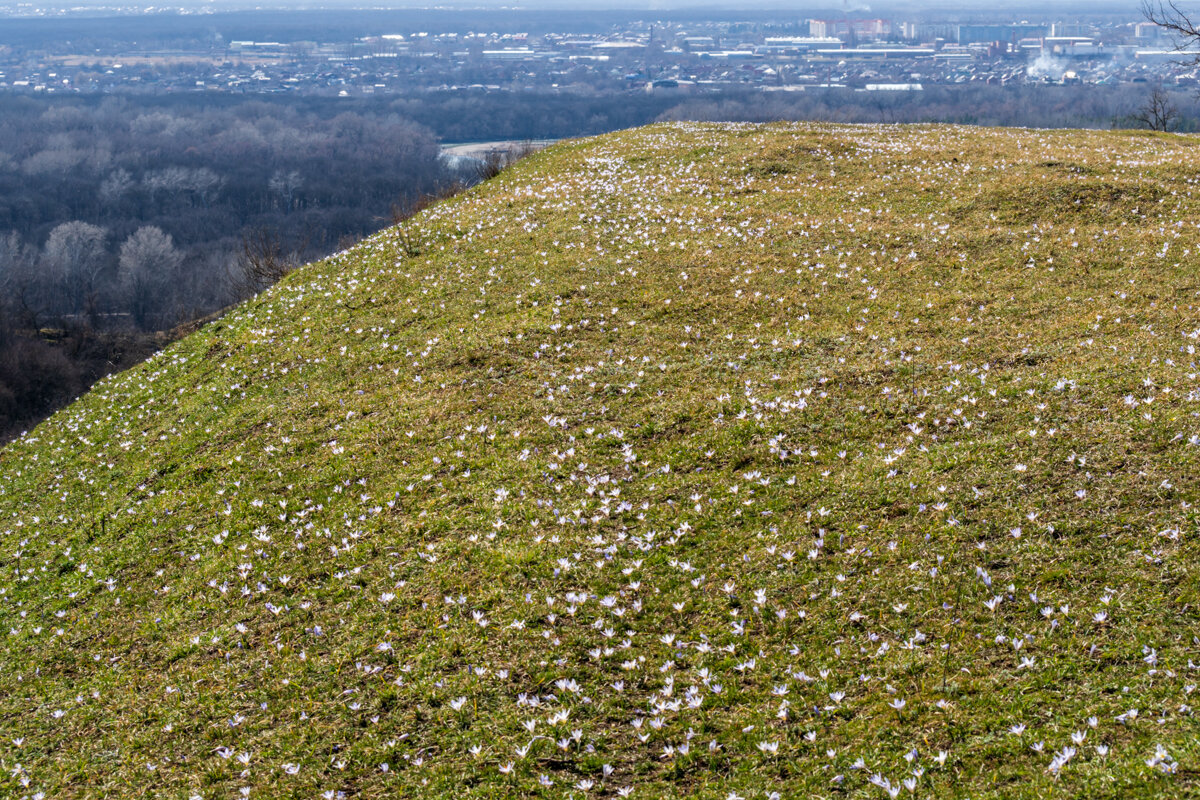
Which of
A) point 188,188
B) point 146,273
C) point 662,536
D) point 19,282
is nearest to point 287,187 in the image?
point 188,188

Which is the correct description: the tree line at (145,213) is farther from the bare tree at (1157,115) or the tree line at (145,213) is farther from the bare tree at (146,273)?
the bare tree at (1157,115)

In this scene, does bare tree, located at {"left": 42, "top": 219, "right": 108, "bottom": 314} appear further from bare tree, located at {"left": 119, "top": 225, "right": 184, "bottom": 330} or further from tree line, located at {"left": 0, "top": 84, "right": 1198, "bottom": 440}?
bare tree, located at {"left": 119, "top": 225, "right": 184, "bottom": 330}

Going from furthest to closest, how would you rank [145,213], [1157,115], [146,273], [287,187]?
[287,187] → [145,213] → [146,273] → [1157,115]

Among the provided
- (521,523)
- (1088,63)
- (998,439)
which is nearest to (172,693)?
(521,523)

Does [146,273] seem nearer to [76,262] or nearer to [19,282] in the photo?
[76,262]

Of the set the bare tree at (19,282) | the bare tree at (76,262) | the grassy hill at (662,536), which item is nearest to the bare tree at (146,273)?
the bare tree at (76,262)

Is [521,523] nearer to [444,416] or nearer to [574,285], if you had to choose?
[444,416]
